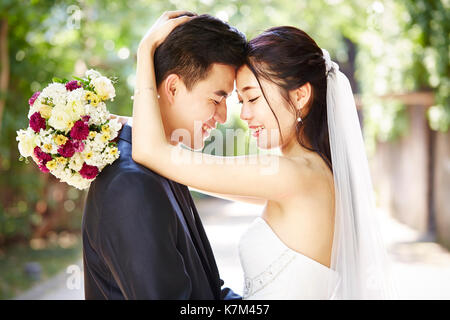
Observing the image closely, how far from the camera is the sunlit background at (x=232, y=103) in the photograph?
724 cm

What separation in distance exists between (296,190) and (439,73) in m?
7.47

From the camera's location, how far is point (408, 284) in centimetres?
718

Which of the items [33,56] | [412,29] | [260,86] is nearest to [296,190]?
[260,86]

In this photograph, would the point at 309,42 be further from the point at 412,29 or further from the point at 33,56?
the point at 412,29

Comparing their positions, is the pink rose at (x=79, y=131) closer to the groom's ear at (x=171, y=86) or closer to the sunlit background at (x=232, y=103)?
the groom's ear at (x=171, y=86)

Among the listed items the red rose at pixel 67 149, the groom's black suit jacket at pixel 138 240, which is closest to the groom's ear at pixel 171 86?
the groom's black suit jacket at pixel 138 240

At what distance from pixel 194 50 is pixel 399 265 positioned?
6.89 metres

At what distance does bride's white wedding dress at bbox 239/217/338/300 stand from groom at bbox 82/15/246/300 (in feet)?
0.57

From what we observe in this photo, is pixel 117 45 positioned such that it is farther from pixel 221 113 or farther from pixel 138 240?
pixel 138 240

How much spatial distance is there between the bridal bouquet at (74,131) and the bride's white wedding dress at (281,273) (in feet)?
2.69

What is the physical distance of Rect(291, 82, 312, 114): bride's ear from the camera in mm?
2555

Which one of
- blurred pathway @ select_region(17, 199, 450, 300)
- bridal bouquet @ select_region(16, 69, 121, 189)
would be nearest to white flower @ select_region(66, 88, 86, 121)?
bridal bouquet @ select_region(16, 69, 121, 189)

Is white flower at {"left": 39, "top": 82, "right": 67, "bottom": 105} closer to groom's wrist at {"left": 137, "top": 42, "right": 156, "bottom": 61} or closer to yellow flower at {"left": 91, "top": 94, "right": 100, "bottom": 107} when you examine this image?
yellow flower at {"left": 91, "top": 94, "right": 100, "bottom": 107}

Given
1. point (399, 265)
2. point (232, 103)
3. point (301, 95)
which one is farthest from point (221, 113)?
point (399, 265)
